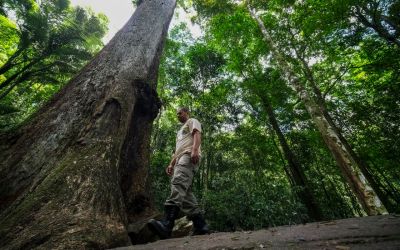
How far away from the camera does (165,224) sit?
9.62ft

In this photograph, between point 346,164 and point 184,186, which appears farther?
point 346,164

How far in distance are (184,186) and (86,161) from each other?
1319mm

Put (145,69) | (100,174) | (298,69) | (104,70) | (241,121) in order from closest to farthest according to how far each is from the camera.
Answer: (100,174) < (104,70) < (145,69) < (298,69) < (241,121)

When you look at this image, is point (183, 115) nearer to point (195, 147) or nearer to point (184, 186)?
point (195, 147)

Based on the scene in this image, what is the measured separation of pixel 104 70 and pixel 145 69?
66cm

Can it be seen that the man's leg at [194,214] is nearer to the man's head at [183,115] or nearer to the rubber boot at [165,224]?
the rubber boot at [165,224]

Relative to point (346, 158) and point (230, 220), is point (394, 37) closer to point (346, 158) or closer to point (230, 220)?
point (346, 158)

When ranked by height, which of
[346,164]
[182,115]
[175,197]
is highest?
[182,115]

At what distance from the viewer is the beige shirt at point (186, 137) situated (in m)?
3.57

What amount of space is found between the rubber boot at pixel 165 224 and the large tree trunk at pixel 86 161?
0.48 metres

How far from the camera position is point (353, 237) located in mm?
1766

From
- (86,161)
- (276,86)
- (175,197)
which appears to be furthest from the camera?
(276,86)

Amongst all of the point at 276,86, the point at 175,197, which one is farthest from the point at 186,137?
the point at 276,86

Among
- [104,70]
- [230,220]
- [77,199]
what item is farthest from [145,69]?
[230,220]
